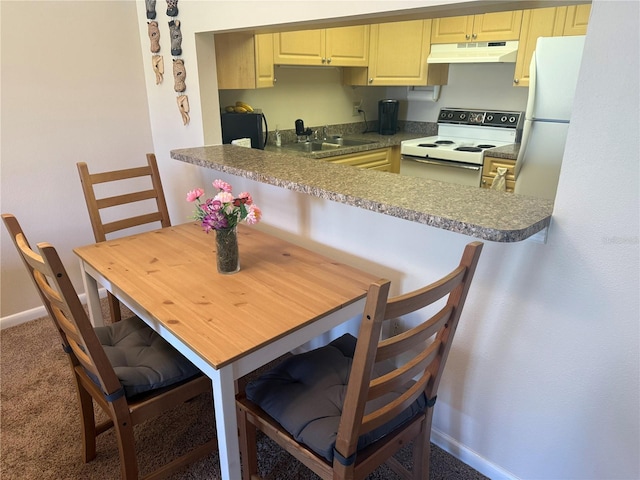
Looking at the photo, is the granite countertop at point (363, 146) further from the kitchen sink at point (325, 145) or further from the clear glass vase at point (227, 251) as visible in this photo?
the clear glass vase at point (227, 251)

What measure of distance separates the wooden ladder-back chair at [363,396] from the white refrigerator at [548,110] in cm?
158

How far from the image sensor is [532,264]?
1.26 m

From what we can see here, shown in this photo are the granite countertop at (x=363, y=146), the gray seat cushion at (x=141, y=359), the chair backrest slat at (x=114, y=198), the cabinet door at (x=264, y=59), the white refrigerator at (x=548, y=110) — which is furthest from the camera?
the granite countertop at (x=363, y=146)

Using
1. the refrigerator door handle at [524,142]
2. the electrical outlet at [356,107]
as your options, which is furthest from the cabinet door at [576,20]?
the electrical outlet at [356,107]

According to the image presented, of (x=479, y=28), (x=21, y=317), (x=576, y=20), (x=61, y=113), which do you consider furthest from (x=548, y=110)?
(x=21, y=317)

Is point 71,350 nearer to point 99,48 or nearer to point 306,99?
point 99,48

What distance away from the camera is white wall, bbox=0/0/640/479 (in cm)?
106

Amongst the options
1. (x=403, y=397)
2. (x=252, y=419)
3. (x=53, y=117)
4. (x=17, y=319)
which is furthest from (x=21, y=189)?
(x=403, y=397)

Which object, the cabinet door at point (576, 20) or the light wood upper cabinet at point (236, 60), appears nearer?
the light wood upper cabinet at point (236, 60)

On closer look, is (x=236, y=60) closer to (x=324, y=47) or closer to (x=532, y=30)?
(x=324, y=47)

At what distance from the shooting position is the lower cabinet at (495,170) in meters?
3.12

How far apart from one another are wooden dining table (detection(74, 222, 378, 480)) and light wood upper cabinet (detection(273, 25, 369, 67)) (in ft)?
5.61

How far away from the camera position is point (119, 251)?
177cm

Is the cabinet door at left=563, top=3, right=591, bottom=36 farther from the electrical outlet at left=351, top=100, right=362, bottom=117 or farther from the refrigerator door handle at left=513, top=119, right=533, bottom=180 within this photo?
the electrical outlet at left=351, top=100, right=362, bottom=117
